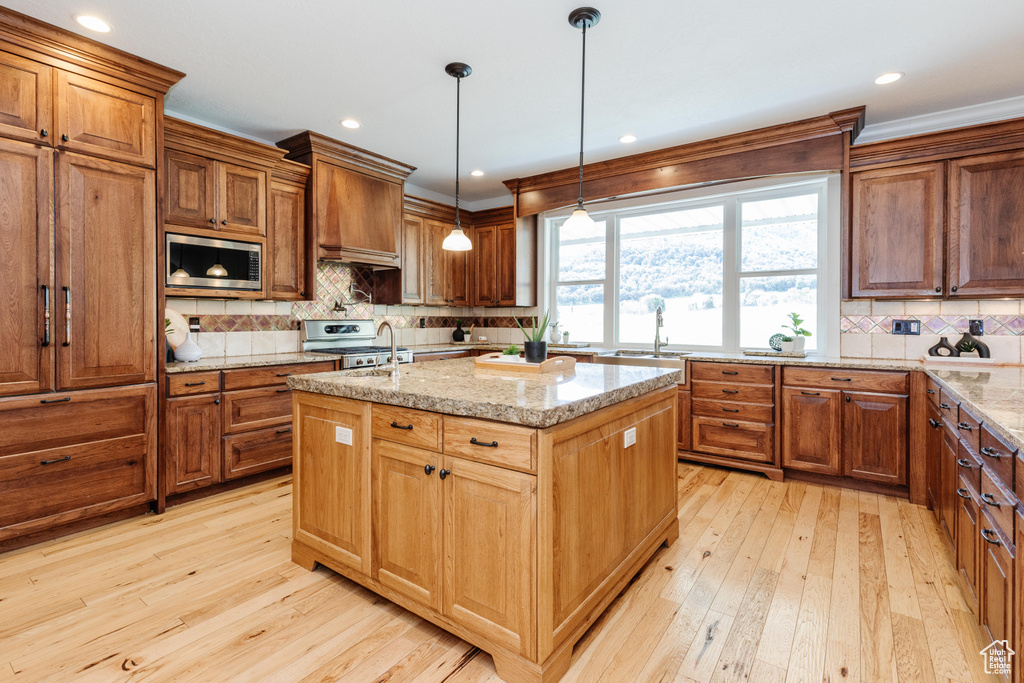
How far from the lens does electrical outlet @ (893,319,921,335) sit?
139 inches

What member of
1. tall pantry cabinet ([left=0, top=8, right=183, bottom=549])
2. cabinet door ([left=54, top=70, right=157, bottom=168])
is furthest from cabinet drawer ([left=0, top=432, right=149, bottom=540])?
cabinet door ([left=54, top=70, right=157, bottom=168])

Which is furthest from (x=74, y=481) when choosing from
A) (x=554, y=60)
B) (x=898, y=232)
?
(x=898, y=232)

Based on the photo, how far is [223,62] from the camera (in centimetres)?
274

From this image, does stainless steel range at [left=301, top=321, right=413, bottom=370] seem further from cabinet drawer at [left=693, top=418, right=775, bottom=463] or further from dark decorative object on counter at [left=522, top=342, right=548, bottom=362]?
cabinet drawer at [left=693, top=418, right=775, bottom=463]

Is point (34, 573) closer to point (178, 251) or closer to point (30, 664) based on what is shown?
point (30, 664)

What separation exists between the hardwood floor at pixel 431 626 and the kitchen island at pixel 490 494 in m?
0.12

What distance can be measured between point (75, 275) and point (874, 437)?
479 cm

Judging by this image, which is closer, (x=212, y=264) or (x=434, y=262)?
(x=212, y=264)

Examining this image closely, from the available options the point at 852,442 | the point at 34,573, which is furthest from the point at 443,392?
the point at 852,442

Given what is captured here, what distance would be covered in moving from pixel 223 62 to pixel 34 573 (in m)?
2.74

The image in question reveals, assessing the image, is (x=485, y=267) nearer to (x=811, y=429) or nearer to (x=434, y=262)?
(x=434, y=262)

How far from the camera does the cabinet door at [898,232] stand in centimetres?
325

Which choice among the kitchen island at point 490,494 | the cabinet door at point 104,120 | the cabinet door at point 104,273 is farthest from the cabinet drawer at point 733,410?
the cabinet door at point 104,120

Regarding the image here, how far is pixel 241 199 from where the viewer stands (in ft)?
11.6
